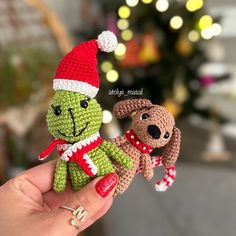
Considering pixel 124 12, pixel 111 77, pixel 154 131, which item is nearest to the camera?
pixel 154 131

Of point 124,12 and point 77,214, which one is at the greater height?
point 124,12

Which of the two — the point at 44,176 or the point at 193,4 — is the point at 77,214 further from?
the point at 193,4

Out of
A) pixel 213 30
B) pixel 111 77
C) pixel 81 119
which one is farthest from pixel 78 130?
pixel 213 30

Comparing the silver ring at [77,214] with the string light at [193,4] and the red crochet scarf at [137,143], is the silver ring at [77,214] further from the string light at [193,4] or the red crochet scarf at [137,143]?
the string light at [193,4]

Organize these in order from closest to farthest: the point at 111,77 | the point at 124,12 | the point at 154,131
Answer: the point at 154,131, the point at 111,77, the point at 124,12

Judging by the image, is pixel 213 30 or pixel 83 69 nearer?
pixel 83 69

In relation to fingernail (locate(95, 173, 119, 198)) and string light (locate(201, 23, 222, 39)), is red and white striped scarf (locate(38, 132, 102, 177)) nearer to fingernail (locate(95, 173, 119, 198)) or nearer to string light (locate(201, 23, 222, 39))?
fingernail (locate(95, 173, 119, 198))

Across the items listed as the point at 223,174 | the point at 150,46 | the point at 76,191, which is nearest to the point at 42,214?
the point at 76,191
